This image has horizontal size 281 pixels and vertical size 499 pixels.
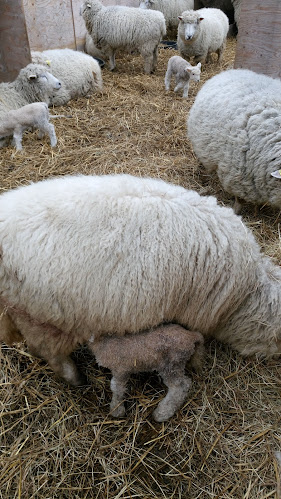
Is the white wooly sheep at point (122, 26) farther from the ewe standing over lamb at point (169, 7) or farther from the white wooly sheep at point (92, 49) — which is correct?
the ewe standing over lamb at point (169, 7)

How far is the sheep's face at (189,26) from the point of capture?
676cm

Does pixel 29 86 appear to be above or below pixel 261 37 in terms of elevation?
below

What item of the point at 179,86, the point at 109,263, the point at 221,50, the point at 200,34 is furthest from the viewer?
the point at 221,50

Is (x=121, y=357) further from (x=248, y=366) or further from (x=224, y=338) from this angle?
(x=248, y=366)

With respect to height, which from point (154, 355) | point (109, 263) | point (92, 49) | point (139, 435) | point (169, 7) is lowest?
point (139, 435)

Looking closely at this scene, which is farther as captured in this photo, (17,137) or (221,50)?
(221,50)

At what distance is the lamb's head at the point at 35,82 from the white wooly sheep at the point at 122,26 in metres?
2.29

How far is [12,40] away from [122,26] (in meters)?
2.66

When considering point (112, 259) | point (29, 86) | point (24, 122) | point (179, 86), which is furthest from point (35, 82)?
point (112, 259)

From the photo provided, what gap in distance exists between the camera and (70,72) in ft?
19.1

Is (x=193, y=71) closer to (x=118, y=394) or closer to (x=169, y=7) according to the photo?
(x=169, y=7)

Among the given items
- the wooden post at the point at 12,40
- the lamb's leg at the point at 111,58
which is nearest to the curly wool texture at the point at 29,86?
the wooden post at the point at 12,40

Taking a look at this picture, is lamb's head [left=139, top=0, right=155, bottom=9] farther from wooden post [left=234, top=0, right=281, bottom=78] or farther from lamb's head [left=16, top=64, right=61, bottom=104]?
wooden post [left=234, top=0, right=281, bottom=78]

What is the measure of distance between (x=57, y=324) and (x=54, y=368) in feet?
1.10
